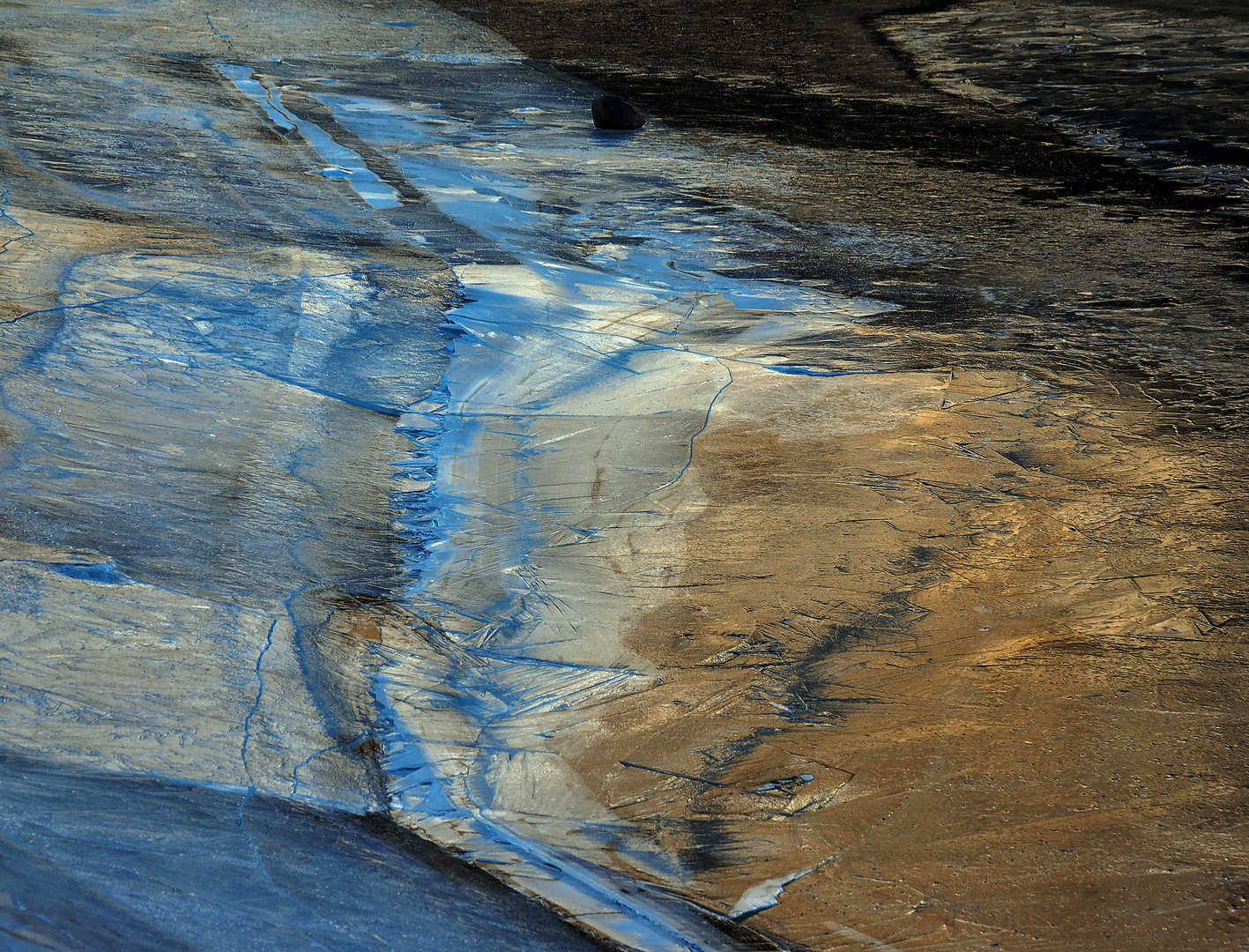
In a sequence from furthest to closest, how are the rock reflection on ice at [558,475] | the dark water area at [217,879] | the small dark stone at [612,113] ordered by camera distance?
the small dark stone at [612,113] → the rock reflection on ice at [558,475] → the dark water area at [217,879]

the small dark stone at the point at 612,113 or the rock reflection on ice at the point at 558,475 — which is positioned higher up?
the small dark stone at the point at 612,113

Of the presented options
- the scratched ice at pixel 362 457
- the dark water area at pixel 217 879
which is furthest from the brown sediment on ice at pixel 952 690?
the dark water area at pixel 217 879

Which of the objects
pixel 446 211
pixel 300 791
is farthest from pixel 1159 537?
pixel 446 211

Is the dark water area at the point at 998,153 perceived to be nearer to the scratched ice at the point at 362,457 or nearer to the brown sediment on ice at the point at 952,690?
the scratched ice at the point at 362,457

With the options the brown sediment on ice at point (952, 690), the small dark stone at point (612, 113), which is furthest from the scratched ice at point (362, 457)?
the small dark stone at point (612, 113)

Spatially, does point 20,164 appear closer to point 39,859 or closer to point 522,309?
point 522,309

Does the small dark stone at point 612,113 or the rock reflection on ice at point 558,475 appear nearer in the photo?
the rock reflection on ice at point 558,475

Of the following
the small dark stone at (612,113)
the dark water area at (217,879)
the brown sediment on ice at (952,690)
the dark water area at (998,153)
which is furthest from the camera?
the small dark stone at (612,113)

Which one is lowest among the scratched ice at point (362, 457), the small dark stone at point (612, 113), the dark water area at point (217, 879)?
the dark water area at point (217, 879)
